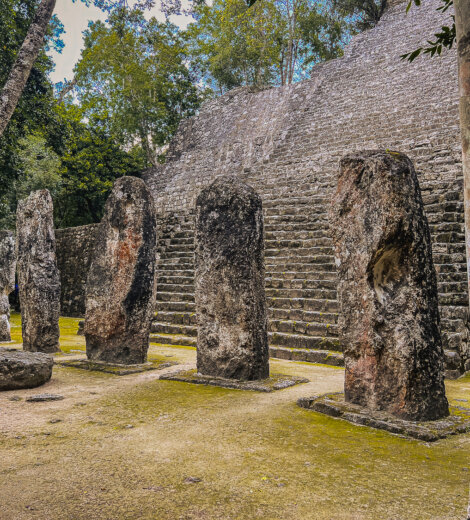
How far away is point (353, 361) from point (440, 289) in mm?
3219

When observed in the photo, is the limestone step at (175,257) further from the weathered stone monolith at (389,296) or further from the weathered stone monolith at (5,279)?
the weathered stone monolith at (389,296)

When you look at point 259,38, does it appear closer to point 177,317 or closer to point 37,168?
point 37,168

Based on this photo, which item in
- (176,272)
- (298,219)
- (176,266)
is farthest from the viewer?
(176,266)

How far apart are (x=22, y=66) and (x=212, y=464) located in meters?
8.22

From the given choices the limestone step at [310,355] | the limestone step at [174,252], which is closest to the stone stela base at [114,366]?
the limestone step at [310,355]

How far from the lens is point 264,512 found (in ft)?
7.11

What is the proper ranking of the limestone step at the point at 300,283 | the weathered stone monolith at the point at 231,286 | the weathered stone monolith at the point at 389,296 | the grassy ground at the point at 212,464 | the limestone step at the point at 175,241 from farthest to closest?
the limestone step at the point at 175,241 < the limestone step at the point at 300,283 < the weathered stone monolith at the point at 231,286 < the weathered stone monolith at the point at 389,296 < the grassy ground at the point at 212,464

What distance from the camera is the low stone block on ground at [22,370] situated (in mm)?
4535

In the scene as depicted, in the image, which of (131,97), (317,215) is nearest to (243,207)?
(317,215)

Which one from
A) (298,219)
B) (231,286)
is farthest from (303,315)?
(298,219)

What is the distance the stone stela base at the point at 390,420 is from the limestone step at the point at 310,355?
2.16 metres

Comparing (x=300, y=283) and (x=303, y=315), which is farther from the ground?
(x=300, y=283)

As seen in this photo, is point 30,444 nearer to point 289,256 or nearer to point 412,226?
point 412,226

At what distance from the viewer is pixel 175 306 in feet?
30.0
